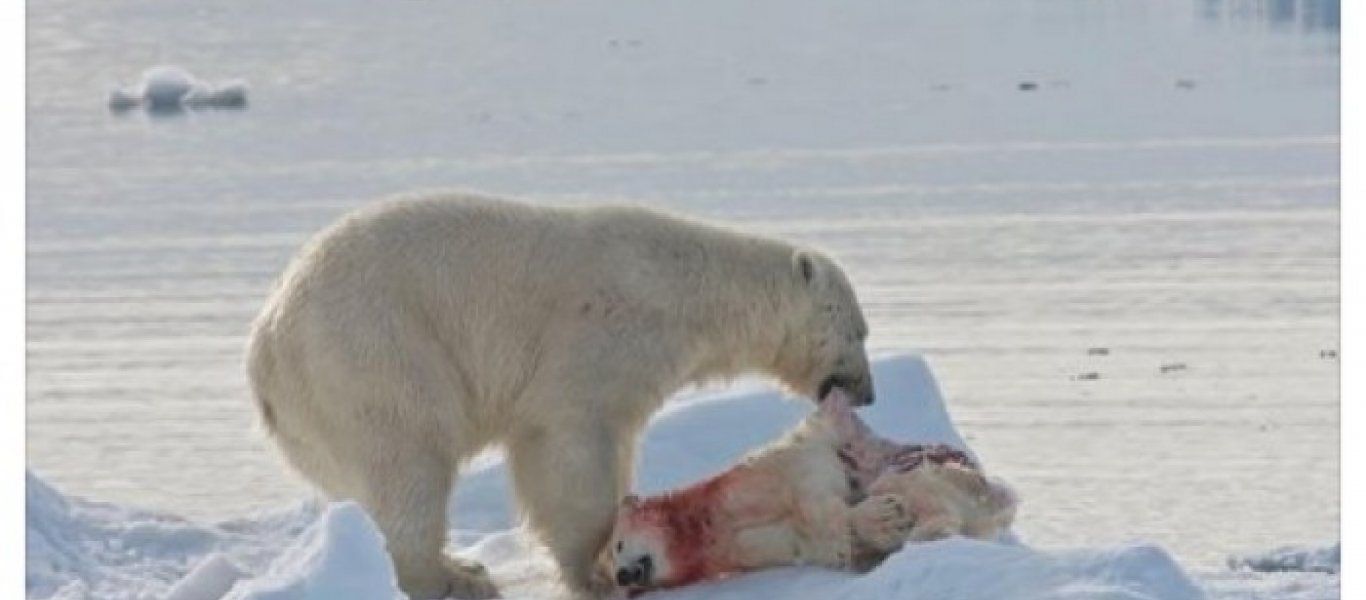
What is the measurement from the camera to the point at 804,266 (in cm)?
710

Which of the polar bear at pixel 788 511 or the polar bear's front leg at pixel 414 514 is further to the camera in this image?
the polar bear's front leg at pixel 414 514

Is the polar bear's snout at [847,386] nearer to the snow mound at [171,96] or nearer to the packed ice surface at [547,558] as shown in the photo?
the packed ice surface at [547,558]

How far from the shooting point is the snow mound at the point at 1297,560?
7199 mm

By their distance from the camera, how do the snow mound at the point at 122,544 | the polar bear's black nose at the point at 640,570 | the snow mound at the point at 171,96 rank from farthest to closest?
the snow mound at the point at 171,96 → the snow mound at the point at 122,544 → the polar bear's black nose at the point at 640,570

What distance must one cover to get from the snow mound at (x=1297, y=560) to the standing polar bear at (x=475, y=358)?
5.15 feet

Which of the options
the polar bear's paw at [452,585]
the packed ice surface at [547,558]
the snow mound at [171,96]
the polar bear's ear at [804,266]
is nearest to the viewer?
the packed ice surface at [547,558]

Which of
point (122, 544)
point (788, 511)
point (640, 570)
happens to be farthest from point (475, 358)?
point (122, 544)

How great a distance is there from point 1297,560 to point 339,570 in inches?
Answer: 111

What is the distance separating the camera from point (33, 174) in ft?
75.2

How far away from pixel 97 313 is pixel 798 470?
8.58m

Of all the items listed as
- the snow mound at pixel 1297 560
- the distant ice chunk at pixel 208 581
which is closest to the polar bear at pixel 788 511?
the distant ice chunk at pixel 208 581

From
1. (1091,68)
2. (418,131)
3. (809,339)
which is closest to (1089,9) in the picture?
(1091,68)

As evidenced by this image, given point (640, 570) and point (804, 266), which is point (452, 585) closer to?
point (640, 570)

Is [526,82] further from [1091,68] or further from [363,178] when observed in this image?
[363,178]
